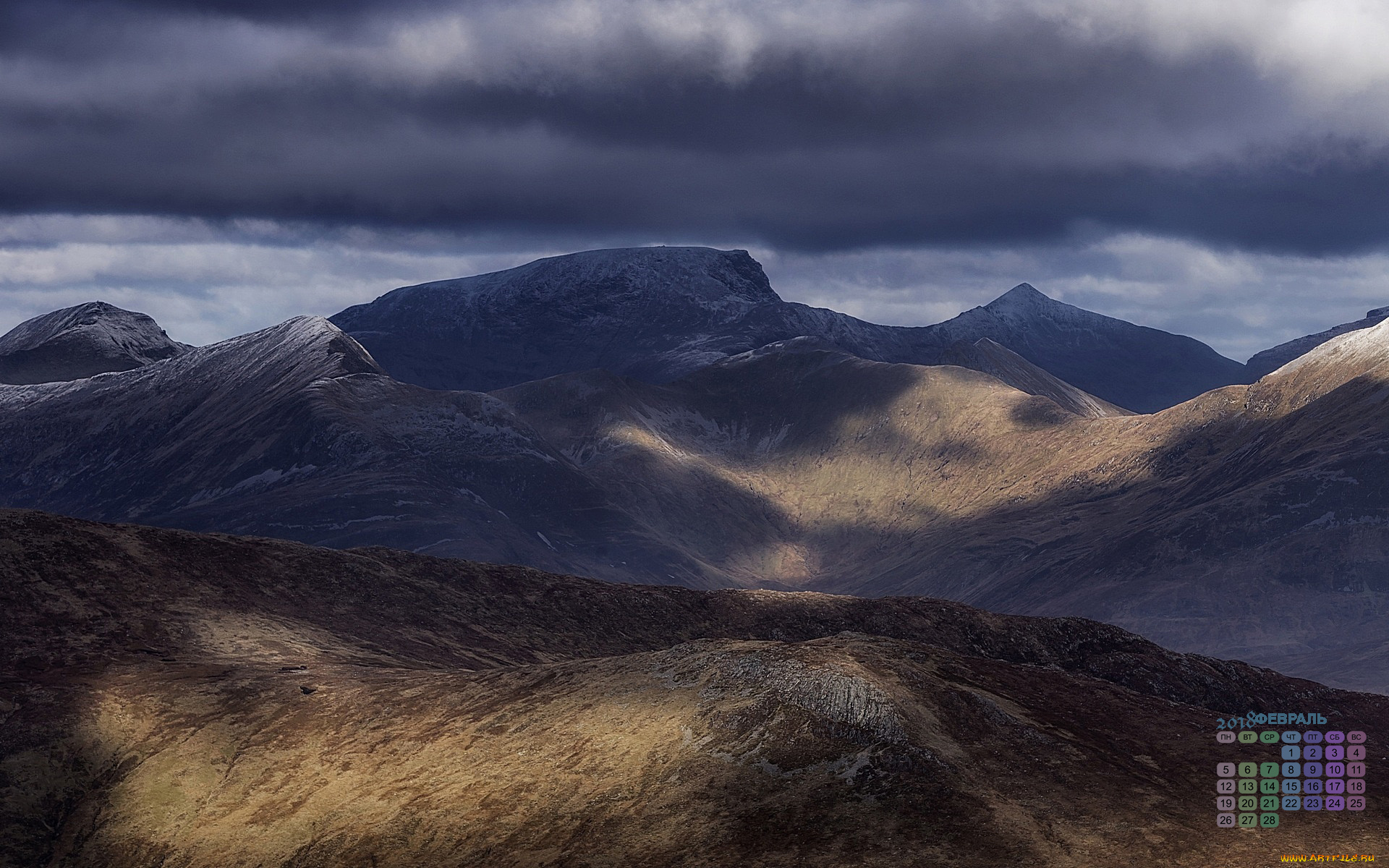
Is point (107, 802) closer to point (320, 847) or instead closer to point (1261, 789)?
point (320, 847)

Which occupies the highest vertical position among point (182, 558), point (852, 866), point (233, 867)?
point (182, 558)

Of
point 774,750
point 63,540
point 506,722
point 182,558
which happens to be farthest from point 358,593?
point 774,750

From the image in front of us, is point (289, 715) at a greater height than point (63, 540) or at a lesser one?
lesser
